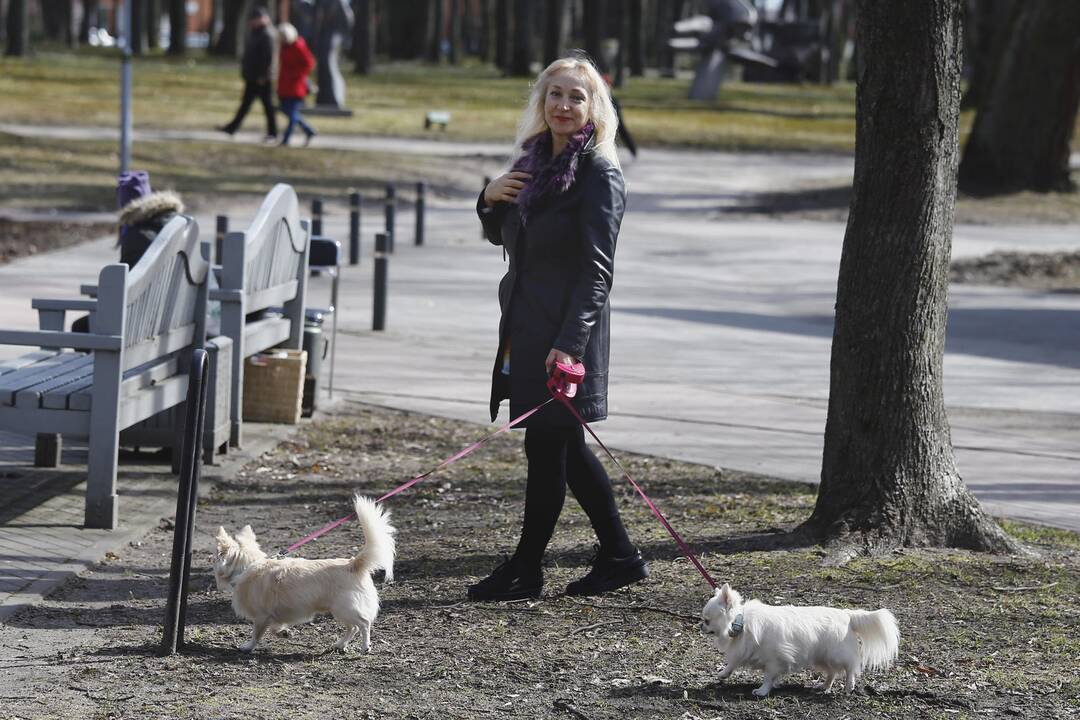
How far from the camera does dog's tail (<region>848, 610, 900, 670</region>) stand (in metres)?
A: 4.82

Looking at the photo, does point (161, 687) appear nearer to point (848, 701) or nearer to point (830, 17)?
point (848, 701)

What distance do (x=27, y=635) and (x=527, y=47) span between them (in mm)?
59104

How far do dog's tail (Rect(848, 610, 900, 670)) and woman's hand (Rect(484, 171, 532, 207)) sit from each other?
6.21 feet

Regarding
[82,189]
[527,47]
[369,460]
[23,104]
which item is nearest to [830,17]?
[527,47]

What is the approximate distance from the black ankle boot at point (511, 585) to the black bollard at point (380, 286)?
23.9 ft

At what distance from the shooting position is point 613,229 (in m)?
5.66

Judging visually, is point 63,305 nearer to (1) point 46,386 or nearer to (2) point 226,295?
(2) point 226,295

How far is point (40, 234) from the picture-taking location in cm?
1919

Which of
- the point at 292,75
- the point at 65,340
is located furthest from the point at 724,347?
the point at 292,75

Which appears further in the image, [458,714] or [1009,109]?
[1009,109]

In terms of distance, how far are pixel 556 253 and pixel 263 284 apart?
364cm

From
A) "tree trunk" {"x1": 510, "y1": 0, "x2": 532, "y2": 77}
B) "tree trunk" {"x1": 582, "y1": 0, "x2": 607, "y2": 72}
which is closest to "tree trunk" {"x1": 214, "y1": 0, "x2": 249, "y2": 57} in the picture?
"tree trunk" {"x1": 510, "y1": 0, "x2": 532, "y2": 77}

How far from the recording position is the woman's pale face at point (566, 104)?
18.5 feet

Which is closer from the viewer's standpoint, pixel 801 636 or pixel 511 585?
pixel 801 636
